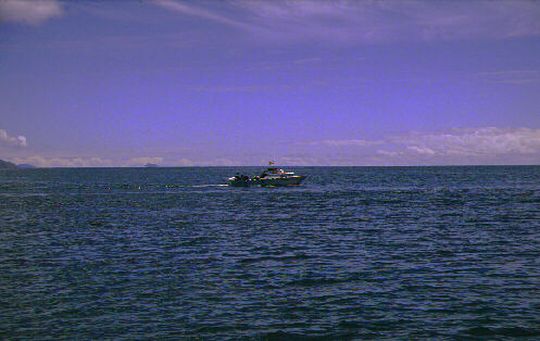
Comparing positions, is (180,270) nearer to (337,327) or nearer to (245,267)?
(245,267)

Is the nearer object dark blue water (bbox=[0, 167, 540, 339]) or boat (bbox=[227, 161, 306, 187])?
dark blue water (bbox=[0, 167, 540, 339])

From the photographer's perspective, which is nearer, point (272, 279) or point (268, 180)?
point (272, 279)

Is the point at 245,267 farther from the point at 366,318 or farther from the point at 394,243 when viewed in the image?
the point at 394,243

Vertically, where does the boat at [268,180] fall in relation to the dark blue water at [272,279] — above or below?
above

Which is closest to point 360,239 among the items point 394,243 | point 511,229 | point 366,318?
point 394,243

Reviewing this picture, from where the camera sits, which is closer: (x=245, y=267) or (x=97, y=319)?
(x=97, y=319)

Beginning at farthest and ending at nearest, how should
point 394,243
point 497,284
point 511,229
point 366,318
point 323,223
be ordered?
1. point 323,223
2. point 511,229
3. point 394,243
4. point 497,284
5. point 366,318

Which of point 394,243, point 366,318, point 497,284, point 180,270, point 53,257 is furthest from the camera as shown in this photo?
point 394,243

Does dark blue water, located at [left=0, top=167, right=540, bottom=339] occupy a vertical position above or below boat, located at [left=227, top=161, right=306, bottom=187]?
below

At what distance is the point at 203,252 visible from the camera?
30.2m

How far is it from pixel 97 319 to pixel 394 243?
2046 centimetres

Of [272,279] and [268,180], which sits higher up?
[268,180]

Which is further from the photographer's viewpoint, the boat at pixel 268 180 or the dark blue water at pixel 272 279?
the boat at pixel 268 180

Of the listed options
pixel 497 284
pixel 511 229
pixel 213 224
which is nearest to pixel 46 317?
pixel 497 284
